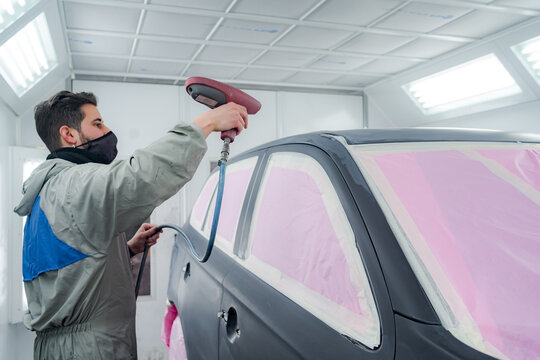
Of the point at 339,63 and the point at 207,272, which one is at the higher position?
the point at 339,63

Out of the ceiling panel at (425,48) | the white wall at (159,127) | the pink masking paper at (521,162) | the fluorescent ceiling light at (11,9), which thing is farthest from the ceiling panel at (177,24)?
the pink masking paper at (521,162)

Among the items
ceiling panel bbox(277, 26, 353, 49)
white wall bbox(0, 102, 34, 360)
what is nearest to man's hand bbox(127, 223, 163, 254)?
white wall bbox(0, 102, 34, 360)

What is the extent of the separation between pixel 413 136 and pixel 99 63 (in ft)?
14.3

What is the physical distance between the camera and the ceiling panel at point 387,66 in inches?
204

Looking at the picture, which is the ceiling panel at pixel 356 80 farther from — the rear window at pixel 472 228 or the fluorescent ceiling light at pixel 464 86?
the rear window at pixel 472 228

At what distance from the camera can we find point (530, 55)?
4312 millimetres

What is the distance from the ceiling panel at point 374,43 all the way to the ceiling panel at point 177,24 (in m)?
1.46

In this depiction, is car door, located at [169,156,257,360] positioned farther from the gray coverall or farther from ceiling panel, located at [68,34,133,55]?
ceiling panel, located at [68,34,133,55]

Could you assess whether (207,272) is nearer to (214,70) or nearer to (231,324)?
(231,324)

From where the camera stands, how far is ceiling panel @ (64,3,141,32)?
354 centimetres

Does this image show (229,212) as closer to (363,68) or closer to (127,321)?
(127,321)

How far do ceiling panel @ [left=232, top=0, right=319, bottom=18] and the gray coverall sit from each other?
99.8 inches

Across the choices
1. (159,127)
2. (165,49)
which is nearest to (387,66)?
(165,49)

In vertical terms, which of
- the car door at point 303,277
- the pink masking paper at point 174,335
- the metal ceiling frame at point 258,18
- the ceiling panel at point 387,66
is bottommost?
the pink masking paper at point 174,335
